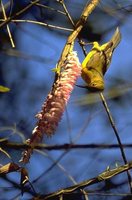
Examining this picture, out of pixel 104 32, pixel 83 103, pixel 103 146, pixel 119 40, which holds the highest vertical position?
pixel 104 32

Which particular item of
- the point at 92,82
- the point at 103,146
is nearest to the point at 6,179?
the point at 92,82

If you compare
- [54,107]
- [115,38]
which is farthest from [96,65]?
[54,107]

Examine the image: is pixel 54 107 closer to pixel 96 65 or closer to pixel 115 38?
pixel 96 65

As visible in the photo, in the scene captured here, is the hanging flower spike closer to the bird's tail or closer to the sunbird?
the sunbird

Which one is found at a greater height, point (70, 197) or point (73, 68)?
point (73, 68)

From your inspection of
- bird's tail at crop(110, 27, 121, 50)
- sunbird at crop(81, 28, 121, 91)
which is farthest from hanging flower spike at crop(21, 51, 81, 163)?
bird's tail at crop(110, 27, 121, 50)

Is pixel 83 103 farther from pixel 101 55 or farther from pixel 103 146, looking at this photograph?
pixel 101 55
